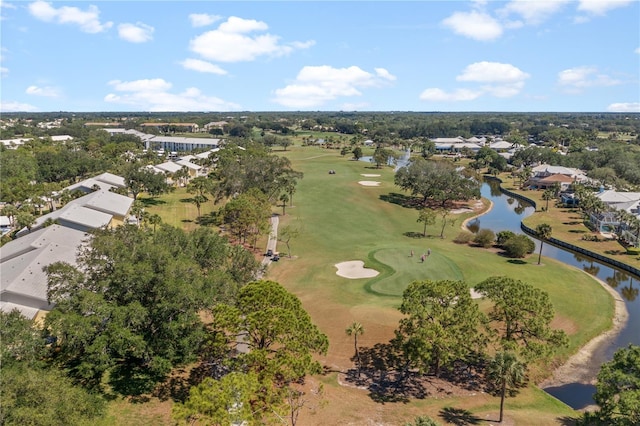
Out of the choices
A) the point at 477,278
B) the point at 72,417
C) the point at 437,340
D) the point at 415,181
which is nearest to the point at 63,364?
the point at 72,417

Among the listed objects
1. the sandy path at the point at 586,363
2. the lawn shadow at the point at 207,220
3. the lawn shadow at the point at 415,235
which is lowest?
the sandy path at the point at 586,363

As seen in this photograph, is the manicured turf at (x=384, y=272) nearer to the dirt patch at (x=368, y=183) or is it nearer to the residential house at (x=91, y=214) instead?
the dirt patch at (x=368, y=183)

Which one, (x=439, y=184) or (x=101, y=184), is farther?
(x=439, y=184)

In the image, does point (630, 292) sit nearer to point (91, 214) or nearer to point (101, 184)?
point (91, 214)

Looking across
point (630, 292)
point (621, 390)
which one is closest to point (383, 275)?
point (630, 292)

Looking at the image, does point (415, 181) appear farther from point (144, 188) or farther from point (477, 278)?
point (144, 188)

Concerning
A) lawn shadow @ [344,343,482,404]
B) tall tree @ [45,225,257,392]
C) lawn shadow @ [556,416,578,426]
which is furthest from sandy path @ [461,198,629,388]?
tall tree @ [45,225,257,392]

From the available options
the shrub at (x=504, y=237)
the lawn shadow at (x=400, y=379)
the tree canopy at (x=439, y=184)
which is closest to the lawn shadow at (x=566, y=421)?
the lawn shadow at (x=400, y=379)
